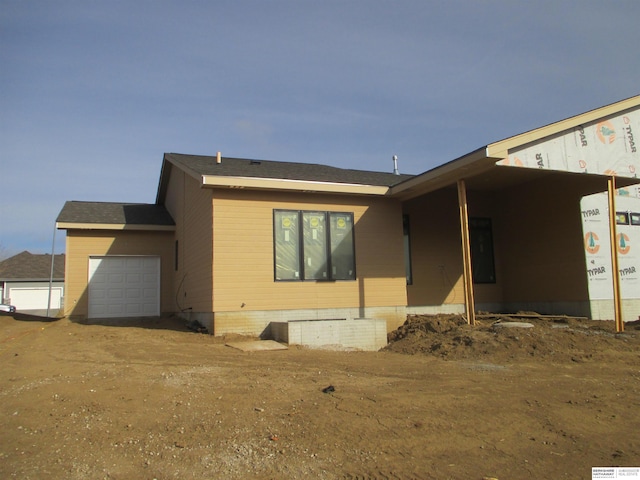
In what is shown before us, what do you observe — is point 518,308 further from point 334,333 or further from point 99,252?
point 99,252

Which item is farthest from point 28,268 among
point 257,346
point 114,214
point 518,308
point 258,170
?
point 518,308

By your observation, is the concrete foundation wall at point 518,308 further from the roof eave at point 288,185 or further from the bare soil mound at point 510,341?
the roof eave at point 288,185

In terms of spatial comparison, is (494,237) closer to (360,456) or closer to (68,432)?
(360,456)

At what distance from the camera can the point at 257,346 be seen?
1023 cm

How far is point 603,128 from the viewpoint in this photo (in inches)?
479

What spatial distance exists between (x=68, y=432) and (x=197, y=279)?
8242 millimetres

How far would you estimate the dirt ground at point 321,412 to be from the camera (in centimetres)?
461

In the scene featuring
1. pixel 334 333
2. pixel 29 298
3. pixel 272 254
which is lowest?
pixel 334 333

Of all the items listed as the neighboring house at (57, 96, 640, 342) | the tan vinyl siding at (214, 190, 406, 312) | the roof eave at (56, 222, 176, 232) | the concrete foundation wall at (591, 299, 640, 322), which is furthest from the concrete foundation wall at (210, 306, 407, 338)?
the concrete foundation wall at (591, 299, 640, 322)

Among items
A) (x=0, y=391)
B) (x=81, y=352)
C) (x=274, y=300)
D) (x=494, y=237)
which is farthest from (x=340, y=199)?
(x=0, y=391)

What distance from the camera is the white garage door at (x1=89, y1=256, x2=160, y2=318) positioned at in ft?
53.5

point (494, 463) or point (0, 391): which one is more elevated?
point (0, 391)

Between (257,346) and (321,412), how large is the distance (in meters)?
4.56

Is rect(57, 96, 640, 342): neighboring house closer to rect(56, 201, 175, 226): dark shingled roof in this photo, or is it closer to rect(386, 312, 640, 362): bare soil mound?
rect(56, 201, 175, 226): dark shingled roof
